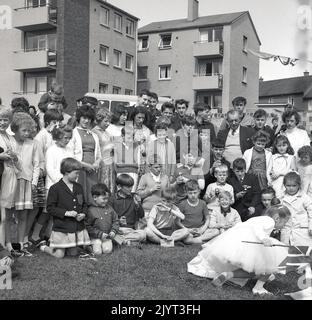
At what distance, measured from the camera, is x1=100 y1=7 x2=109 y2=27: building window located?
35.3 m

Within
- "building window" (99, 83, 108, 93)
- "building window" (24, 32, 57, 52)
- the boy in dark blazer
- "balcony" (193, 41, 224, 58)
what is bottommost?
the boy in dark blazer

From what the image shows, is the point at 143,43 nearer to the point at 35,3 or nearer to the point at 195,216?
the point at 35,3

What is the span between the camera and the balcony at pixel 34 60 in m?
31.1

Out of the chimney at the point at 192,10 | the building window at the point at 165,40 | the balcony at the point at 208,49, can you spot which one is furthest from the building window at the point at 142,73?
the chimney at the point at 192,10

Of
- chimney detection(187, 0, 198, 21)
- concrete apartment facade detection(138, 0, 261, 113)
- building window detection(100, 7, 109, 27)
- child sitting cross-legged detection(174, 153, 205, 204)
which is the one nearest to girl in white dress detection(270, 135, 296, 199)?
child sitting cross-legged detection(174, 153, 205, 204)

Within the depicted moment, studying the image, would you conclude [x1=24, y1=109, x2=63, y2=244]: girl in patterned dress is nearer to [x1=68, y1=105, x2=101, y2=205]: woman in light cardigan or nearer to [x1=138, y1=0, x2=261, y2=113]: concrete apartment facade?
[x1=68, y1=105, x2=101, y2=205]: woman in light cardigan

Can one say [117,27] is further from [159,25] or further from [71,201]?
[71,201]

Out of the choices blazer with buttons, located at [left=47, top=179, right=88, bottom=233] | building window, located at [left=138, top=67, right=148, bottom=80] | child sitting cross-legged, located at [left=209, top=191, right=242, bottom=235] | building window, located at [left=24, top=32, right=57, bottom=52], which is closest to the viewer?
blazer with buttons, located at [left=47, top=179, right=88, bottom=233]

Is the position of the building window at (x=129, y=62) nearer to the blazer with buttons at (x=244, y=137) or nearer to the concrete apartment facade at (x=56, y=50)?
the concrete apartment facade at (x=56, y=50)

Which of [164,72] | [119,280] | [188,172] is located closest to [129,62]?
[164,72]

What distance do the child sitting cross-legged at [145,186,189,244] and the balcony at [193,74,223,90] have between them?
30465 millimetres

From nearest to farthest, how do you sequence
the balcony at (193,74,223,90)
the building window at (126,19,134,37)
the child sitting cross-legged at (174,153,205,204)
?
the child sitting cross-legged at (174,153,205,204) → the balcony at (193,74,223,90) → the building window at (126,19,134,37)

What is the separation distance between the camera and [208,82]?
37.7m

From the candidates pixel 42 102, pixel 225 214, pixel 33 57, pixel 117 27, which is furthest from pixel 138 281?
pixel 117 27
